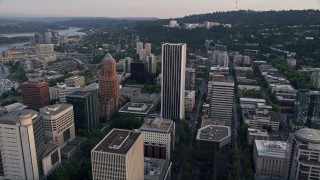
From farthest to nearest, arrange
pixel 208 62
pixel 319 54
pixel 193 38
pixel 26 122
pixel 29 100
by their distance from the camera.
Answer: pixel 193 38 → pixel 208 62 → pixel 319 54 → pixel 29 100 → pixel 26 122

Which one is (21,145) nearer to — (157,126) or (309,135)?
(157,126)

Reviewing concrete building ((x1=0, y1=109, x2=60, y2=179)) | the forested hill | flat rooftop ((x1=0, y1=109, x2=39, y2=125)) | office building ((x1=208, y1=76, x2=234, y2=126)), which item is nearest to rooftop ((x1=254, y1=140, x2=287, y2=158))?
office building ((x1=208, y1=76, x2=234, y2=126))

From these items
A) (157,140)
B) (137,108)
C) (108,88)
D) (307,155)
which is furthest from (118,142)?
(108,88)

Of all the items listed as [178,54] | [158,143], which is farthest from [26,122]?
[178,54]

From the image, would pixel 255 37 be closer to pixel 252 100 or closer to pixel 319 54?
pixel 319 54

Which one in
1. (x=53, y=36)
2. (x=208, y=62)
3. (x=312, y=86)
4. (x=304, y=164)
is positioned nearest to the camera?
(x=304, y=164)

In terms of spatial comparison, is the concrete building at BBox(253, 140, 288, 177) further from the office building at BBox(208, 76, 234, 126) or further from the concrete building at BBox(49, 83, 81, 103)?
the concrete building at BBox(49, 83, 81, 103)
